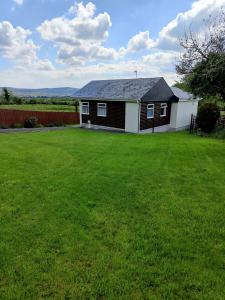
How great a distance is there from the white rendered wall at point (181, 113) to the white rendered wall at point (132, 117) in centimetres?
514

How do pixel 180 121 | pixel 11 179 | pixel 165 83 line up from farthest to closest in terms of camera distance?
pixel 180 121 → pixel 165 83 → pixel 11 179

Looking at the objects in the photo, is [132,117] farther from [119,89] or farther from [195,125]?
[195,125]

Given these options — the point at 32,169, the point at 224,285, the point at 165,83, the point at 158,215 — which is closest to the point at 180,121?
the point at 165,83

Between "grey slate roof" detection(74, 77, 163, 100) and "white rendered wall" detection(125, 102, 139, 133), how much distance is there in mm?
603

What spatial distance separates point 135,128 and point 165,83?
5.28 meters

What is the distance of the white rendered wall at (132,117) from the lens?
59.8 feet

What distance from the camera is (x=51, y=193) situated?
18.5 feet

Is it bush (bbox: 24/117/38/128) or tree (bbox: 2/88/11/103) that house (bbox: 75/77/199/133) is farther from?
tree (bbox: 2/88/11/103)

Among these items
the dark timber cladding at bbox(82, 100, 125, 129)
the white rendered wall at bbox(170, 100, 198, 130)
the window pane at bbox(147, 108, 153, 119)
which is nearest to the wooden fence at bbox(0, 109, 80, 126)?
the dark timber cladding at bbox(82, 100, 125, 129)

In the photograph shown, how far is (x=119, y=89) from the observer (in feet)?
66.9

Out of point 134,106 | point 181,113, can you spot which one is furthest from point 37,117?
point 181,113

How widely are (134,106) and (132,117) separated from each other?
83cm

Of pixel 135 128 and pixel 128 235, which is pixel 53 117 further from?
pixel 128 235

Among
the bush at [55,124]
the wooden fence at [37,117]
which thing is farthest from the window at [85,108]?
the wooden fence at [37,117]
